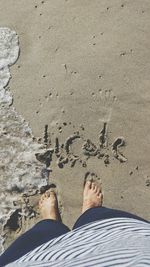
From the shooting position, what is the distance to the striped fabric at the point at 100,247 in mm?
1646

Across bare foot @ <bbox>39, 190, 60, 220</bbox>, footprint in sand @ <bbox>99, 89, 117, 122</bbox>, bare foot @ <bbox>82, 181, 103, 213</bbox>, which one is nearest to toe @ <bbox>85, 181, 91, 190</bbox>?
bare foot @ <bbox>82, 181, 103, 213</bbox>

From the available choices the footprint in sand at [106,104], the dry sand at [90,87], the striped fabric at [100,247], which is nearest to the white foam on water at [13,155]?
the dry sand at [90,87]

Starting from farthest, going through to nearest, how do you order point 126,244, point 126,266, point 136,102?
point 136,102, point 126,244, point 126,266

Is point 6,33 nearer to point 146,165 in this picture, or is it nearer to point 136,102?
point 136,102

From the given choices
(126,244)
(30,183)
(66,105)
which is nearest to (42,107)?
(66,105)

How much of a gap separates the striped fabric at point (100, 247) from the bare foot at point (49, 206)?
757 mm

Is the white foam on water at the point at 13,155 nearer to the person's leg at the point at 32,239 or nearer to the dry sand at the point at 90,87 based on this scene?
the dry sand at the point at 90,87

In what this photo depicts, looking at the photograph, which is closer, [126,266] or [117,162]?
[126,266]

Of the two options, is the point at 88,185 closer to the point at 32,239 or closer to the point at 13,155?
the point at 13,155

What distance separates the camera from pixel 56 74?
Result: 118 inches

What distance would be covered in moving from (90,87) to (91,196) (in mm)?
630

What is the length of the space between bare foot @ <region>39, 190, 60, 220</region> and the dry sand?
5cm

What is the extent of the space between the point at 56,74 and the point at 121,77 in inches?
15.0

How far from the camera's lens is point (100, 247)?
5.93 feet
